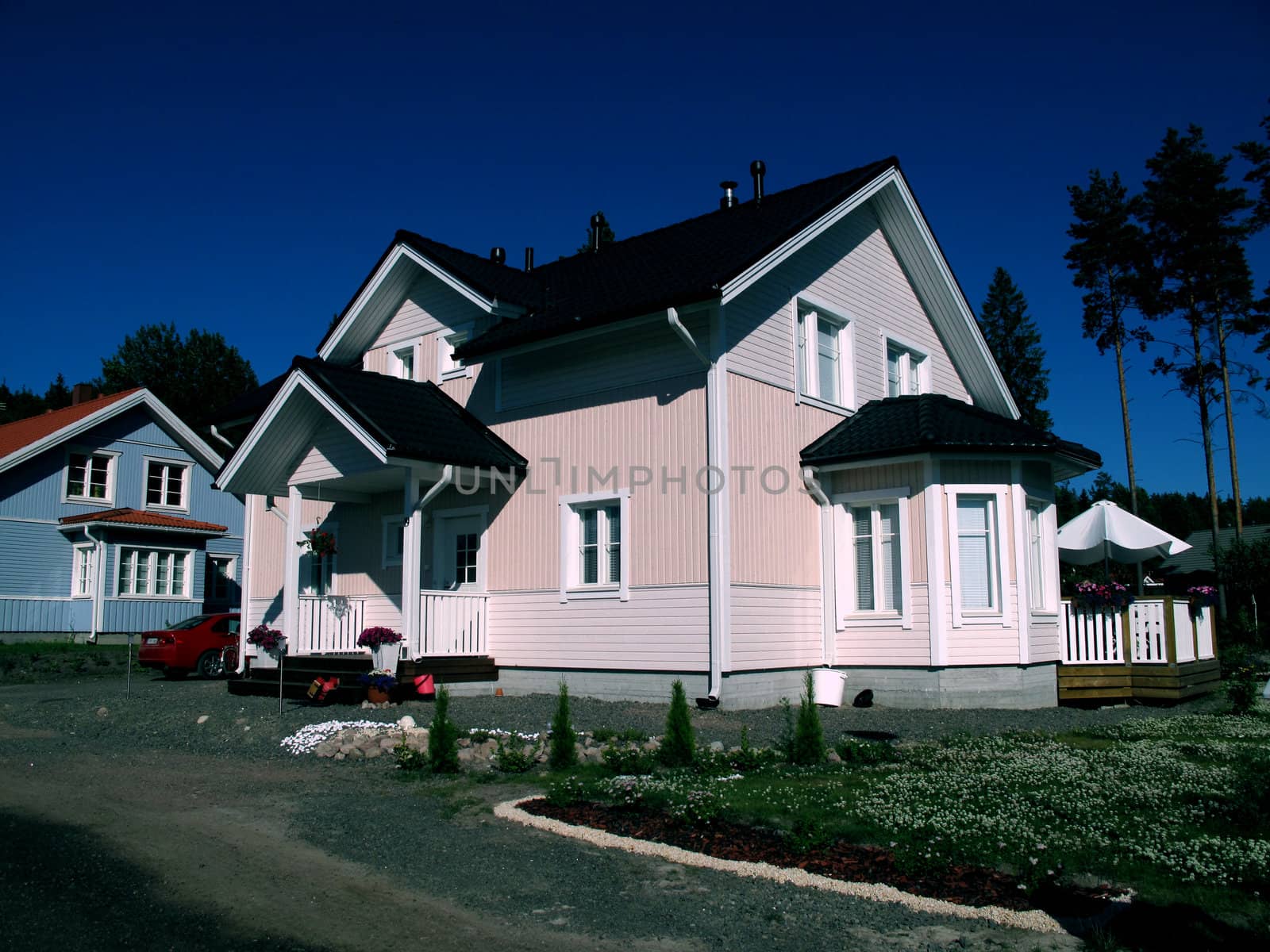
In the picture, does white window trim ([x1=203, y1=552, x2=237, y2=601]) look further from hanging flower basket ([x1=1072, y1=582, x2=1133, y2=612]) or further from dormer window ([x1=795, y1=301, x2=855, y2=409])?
hanging flower basket ([x1=1072, y1=582, x2=1133, y2=612])

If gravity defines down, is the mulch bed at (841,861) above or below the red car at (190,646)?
below

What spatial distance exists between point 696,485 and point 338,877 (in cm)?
885

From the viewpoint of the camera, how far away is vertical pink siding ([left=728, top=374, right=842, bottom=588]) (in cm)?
1419

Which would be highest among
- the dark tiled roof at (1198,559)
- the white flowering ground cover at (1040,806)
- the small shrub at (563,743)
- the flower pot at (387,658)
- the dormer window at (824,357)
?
the dormer window at (824,357)

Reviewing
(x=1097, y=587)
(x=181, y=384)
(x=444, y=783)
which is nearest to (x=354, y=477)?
(x=444, y=783)

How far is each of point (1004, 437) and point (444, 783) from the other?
31.2 feet

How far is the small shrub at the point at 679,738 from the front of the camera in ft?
29.8

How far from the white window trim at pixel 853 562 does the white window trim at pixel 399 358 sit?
8.02 m

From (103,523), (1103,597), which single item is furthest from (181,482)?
(1103,597)

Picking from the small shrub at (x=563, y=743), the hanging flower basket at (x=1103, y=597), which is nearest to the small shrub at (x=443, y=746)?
the small shrub at (x=563, y=743)

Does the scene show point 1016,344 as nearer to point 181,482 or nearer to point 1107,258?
point 1107,258

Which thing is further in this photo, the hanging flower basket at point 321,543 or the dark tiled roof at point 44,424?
the dark tiled roof at point 44,424

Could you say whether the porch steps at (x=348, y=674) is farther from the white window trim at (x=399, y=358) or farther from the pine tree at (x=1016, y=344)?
the pine tree at (x=1016, y=344)

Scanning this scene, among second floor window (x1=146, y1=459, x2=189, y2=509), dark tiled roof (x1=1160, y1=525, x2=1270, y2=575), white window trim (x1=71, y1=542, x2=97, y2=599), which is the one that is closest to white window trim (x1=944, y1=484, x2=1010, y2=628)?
white window trim (x1=71, y1=542, x2=97, y2=599)
